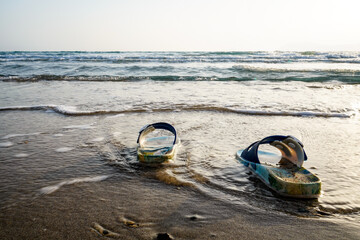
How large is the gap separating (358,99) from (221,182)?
6.93 meters

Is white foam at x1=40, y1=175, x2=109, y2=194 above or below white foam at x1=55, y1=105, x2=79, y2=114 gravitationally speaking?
below

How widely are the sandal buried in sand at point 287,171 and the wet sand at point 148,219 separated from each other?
1.08 ft

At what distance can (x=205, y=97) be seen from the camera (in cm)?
770

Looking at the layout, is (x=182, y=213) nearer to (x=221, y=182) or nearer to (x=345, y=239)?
(x=221, y=182)

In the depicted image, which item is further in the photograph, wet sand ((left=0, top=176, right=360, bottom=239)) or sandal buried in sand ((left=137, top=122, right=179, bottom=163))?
sandal buried in sand ((left=137, top=122, right=179, bottom=163))

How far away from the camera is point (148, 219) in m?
2.04

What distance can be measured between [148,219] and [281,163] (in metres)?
1.90

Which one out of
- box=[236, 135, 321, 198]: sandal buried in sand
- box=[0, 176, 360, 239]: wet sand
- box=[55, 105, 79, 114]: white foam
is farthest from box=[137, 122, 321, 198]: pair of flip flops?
box=[55, 105, 79, 114]: white foam

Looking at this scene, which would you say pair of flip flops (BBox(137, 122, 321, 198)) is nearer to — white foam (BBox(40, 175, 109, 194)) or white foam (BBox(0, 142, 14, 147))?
white foam (BBox(40, 175, 109, 194))

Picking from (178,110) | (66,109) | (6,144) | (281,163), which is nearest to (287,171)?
(281,163)

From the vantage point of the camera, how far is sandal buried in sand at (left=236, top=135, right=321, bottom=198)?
7.80 feet

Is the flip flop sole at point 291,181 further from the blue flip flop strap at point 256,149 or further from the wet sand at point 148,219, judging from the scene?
the wet sand at point 148,219

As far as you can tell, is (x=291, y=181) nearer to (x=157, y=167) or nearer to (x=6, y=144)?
(x=157, y=167)

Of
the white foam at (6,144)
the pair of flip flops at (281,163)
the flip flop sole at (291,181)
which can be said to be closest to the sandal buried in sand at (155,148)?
the pair of flip flops at (281,163)
